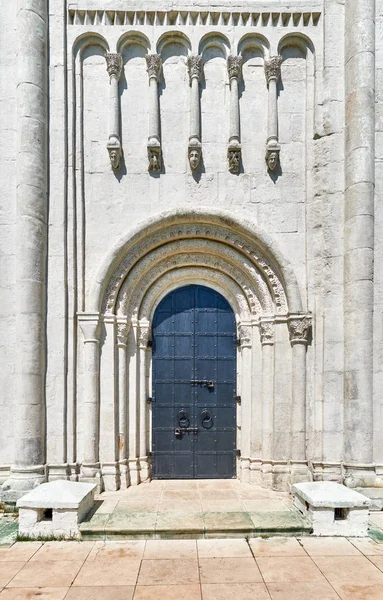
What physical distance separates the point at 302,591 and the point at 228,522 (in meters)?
1.46

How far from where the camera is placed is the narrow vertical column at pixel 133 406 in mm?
7090

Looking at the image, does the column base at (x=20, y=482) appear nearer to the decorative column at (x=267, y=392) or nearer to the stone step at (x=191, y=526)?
the stone step at (x=191, y=526)

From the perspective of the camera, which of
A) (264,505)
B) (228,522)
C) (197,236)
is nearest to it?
(228,522)

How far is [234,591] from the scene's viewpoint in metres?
4.19

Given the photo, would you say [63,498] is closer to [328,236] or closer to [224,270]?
[224,270]

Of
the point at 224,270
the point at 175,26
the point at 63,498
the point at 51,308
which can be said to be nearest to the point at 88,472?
the point at 63,498

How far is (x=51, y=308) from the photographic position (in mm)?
6758

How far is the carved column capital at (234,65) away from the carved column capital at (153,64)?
1.09 metres

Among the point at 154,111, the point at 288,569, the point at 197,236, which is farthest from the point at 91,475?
the point at 154,111

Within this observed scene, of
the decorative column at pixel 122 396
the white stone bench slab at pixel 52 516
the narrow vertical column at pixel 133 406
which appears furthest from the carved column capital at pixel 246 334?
the white stone bench slab at pixel 52 516

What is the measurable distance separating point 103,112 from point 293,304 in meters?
4.26

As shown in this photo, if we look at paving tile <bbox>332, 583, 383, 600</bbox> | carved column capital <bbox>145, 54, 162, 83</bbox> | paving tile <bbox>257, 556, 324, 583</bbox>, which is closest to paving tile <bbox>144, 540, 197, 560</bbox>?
paving tile <bbox>257, 556, 324, 583</bbox>

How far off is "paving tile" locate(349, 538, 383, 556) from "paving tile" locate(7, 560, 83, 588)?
10.3 feet

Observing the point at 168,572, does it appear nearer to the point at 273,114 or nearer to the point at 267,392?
the point at 267,392
